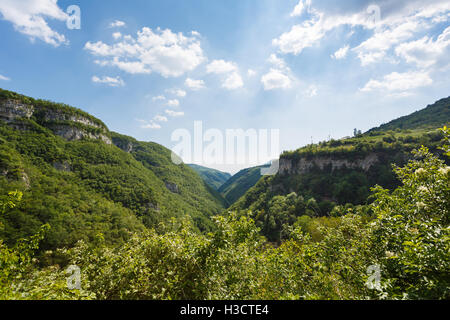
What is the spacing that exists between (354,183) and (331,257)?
80.4 m

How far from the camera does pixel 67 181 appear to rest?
80688 millimetres

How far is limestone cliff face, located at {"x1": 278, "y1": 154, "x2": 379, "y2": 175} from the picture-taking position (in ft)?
239

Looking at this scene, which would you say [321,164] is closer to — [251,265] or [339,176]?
[339,176]

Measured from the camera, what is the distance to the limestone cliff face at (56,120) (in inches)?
3420

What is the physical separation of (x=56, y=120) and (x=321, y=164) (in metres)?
162

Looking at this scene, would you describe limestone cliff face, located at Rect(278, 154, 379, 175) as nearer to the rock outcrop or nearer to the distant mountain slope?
the distant mountain slope

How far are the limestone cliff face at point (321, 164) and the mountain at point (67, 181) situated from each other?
68.3 m

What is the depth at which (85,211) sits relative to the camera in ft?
229

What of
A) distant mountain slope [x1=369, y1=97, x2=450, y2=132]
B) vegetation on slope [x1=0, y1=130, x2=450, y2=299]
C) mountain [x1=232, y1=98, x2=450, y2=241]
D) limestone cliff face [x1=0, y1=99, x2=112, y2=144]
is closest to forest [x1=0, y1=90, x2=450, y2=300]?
vegetation on slope [x1=0, y1=130, x2=450, y2=299]

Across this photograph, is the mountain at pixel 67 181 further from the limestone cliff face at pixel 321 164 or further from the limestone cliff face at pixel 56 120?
the limestone cliff face at pixel 321 164

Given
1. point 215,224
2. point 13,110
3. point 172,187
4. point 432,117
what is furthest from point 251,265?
point 432,117
